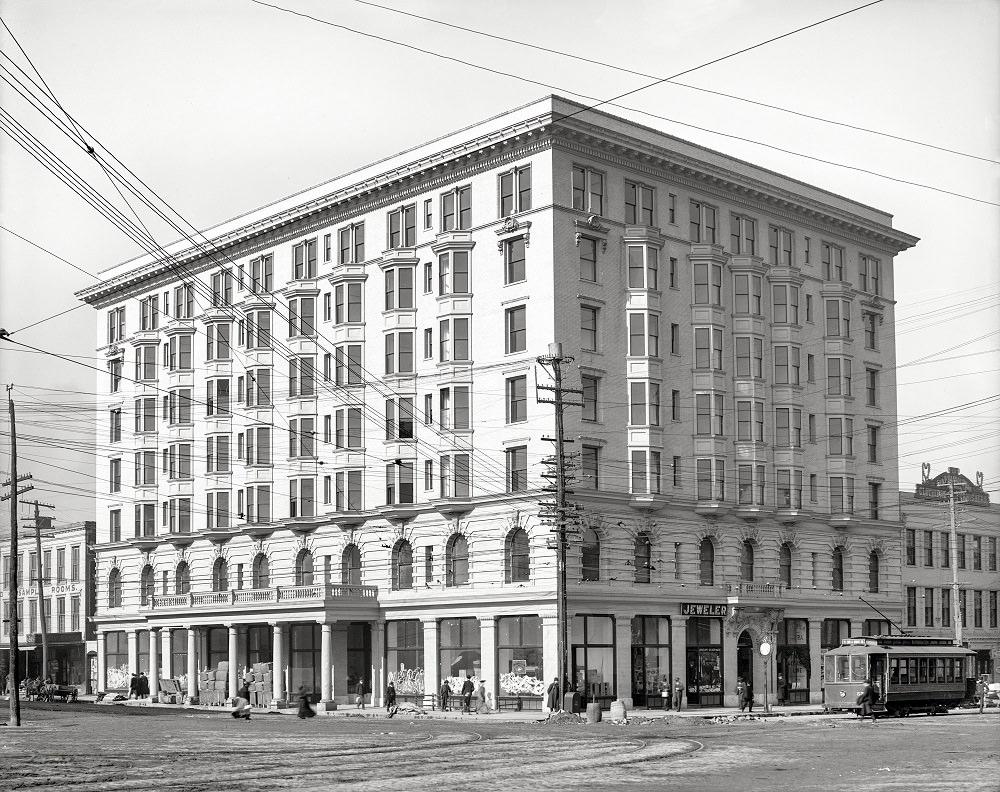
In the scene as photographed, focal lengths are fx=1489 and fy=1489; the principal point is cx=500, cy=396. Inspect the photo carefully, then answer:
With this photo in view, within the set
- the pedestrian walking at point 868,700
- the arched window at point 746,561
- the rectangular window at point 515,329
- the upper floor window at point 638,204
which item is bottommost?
the pedestrian walking at point 868,700

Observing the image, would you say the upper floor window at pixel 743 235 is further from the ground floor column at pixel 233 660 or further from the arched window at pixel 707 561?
the ground floor column at pixel 233 660

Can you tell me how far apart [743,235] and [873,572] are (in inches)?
756

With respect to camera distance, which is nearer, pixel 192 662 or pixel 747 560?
pixel 747 560

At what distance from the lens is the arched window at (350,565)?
7294 centimetres

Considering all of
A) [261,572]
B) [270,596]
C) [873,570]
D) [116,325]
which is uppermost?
[116,325]

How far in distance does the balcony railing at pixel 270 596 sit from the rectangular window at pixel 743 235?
78.7 ft

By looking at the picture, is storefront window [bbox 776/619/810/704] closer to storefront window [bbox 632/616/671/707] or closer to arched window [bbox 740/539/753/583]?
arched window [bbox 740/539/753/583]

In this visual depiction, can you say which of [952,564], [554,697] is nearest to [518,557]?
[554,697]

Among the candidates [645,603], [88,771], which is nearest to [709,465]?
[645,603]

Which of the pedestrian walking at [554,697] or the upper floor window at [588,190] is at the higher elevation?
the upper floor window at [588,190]

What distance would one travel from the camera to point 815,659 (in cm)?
7294

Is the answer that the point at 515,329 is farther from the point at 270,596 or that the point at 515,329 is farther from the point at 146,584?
the point at 146,584

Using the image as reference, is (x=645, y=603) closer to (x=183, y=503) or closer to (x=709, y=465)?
(x=709, y=465)

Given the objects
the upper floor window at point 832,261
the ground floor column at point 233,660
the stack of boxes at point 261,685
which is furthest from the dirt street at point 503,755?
the upper floor window at point 832,261
